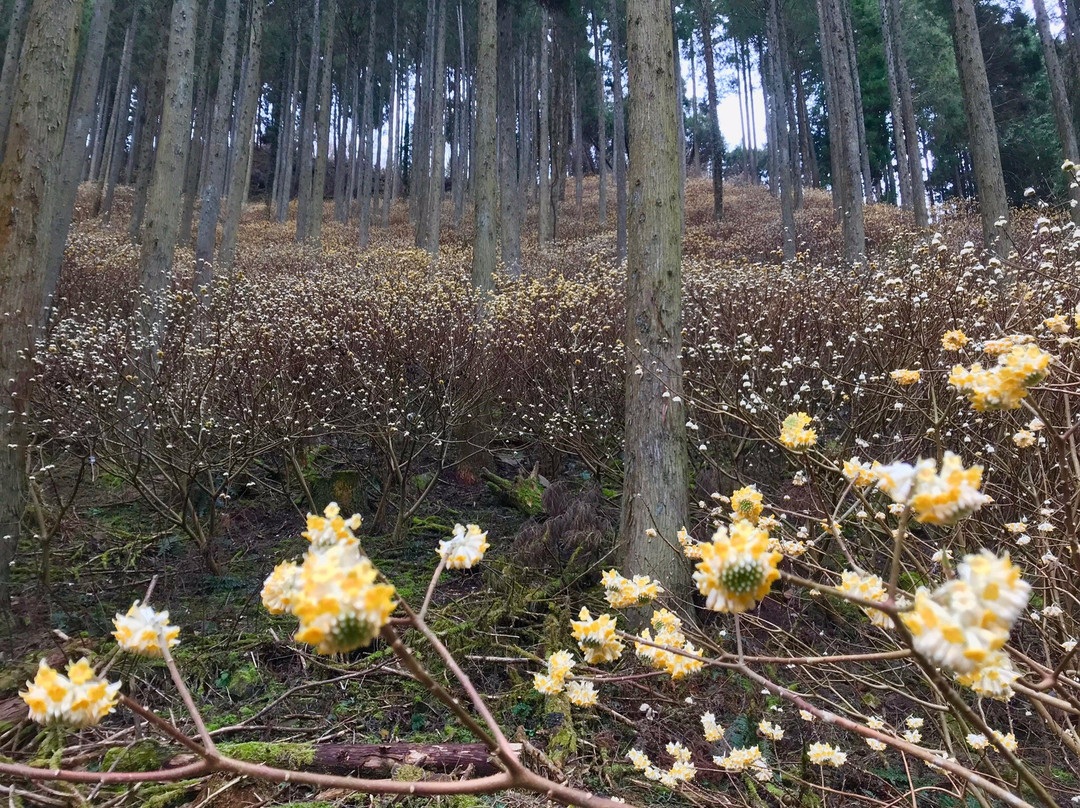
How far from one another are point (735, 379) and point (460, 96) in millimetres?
21844

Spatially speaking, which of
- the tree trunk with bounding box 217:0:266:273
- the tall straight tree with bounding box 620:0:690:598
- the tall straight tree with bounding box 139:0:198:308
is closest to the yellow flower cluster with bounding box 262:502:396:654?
the tall straight tree with bounding box 620:0:690:598

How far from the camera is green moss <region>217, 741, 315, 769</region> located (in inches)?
92.2

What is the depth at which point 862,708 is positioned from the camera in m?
3.03

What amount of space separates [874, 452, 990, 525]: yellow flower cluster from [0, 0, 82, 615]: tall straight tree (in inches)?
150

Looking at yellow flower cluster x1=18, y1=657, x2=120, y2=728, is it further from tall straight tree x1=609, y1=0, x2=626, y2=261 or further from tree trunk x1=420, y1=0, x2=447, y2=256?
tall straight tree x1=609, y1=0, x2=626, y2=261

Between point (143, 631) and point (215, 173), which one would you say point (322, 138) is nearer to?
point (215, 173)

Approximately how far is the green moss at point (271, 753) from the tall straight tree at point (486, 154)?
6335 mm

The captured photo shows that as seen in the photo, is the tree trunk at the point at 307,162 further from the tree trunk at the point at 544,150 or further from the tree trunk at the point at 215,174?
the tree trunk at the point at 544,150

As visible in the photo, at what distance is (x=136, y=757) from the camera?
2246mm

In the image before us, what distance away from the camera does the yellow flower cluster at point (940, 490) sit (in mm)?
672

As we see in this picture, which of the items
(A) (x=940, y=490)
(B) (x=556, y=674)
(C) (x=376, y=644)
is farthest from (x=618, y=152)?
(A) (x=940, y=490)

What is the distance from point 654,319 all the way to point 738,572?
107 inches

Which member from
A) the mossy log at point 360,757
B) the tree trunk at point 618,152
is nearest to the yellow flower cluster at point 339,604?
the mossy log at point 360,757

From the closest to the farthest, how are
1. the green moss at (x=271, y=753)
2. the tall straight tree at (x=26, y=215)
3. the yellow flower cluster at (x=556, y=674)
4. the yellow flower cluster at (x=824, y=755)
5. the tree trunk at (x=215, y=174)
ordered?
the yellow flower cluster at (x=556, y=674), the yellow flower cluster at (x=824, y=755), the green moss at (x=271, y=753), the tall straight tree at (x=26, y=215), the tree trunk at (x=215, y=174)
